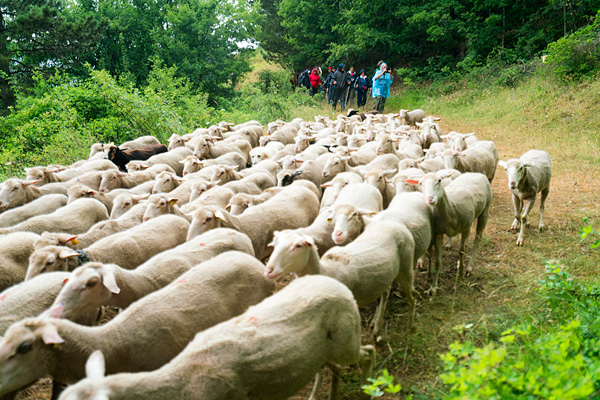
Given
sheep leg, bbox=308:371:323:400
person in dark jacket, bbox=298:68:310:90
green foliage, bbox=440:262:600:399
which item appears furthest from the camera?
person in dark jacket, bbox=298:68:310:90

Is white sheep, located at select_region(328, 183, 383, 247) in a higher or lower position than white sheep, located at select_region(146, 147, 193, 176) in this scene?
lower

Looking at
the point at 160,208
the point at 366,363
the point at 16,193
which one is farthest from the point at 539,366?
the point at 16,193

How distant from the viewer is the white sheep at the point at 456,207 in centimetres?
546

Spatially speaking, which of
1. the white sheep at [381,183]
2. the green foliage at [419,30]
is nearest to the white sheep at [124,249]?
the white sheep at [381,183]

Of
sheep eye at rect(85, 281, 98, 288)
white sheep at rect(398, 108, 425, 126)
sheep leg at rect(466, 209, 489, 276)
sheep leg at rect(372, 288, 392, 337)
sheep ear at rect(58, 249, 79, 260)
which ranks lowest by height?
sheep leg at rect(372, 288, 392, 337)

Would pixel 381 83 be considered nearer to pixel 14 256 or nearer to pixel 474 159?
pixel 474 159

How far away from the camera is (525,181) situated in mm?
7125

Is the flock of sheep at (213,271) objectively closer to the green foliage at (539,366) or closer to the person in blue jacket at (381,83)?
the green foliage at (539,366)

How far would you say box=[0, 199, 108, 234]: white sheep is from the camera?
18.0 ft

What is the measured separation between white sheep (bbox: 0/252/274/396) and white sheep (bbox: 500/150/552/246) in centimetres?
510

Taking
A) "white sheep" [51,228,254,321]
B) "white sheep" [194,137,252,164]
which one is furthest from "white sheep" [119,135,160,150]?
"white sheep" [51,228,254,321]

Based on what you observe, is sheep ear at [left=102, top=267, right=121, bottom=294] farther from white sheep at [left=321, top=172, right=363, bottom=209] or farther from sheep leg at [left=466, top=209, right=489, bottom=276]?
sheep leg at [left=466, top=209, right=489, bottom=276]

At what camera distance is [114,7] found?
26422 mm

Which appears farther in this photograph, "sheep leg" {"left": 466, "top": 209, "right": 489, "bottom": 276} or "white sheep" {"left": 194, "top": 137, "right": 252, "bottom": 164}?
"white sheep" {"left": 194, "top": 137, "right": 252, "bottom": 164}
